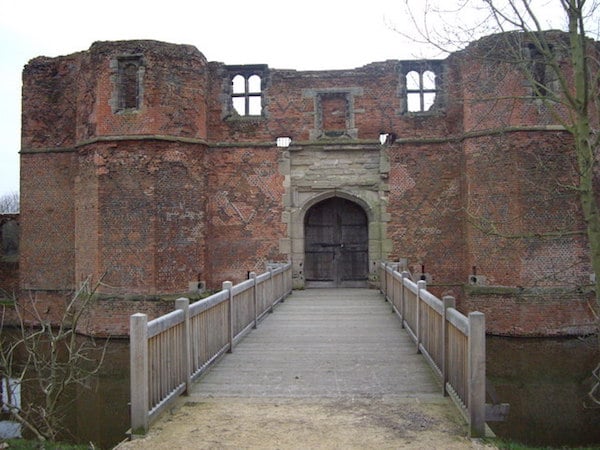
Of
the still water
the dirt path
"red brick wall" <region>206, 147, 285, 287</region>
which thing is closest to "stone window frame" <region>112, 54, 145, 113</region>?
"red brick wall" <region>206, 147, 285, 287</region>

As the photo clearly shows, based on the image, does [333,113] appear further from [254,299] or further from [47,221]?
[47,221]

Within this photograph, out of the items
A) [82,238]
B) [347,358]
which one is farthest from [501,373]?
[82,238]

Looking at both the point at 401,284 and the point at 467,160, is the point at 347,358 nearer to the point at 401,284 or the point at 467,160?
the point at 401,284

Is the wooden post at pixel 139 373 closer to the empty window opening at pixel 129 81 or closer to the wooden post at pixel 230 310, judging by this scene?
the wooden post at pixel 230 310

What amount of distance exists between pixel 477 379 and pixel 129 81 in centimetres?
1385

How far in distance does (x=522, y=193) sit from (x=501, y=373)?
5162 mm

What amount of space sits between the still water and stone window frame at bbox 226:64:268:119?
7339 millimetres

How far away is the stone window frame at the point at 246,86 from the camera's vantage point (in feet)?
56.8

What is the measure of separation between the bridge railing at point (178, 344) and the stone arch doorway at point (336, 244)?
7592 mm

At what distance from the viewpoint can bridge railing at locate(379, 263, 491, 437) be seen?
500 cm

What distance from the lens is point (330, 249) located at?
17.4 m

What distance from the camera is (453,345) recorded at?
19.4 feet

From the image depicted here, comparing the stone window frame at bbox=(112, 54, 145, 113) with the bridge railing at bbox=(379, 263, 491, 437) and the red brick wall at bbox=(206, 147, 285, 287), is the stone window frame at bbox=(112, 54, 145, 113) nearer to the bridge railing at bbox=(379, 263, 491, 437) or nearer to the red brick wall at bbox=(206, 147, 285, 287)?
the red brick wall at bbox=(206, 147, 285, 287)

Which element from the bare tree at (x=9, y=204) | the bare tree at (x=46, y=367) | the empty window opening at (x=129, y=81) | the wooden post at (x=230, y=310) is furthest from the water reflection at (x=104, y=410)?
the bare tree at (x=9, y=204)
